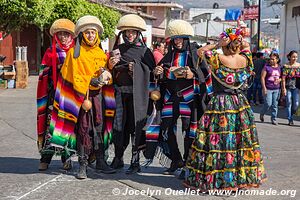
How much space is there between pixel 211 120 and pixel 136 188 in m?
1.16

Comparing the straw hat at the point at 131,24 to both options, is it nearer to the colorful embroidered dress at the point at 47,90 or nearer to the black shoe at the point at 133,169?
the colorful embroidered dress at the point at 47,90

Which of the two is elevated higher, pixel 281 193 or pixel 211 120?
pixel 211 120

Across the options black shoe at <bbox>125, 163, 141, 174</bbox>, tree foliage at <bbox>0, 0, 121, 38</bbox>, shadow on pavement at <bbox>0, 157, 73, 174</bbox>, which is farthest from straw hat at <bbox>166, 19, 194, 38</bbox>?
tree foliage at <bbox>0, 0, 121, 38</bbox>

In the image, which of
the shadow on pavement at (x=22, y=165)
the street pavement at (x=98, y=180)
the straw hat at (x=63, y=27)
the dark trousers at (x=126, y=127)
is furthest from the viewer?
the shadow on pavement at (x=22, y=165)

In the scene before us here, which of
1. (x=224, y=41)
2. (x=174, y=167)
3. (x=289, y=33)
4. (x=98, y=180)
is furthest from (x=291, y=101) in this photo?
(x=98, y=180)

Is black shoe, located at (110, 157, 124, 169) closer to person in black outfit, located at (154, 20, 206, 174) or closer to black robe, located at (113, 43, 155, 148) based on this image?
black robe, located at (113, 43, 155, 148)

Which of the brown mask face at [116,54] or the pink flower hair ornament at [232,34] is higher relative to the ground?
the pink flower hair ornament at [232,34]

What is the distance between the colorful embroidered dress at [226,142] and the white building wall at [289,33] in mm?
12394

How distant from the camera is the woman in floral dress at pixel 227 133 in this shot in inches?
220

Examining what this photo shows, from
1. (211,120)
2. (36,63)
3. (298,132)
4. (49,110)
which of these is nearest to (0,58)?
(36,63)

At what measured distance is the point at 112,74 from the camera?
637cm

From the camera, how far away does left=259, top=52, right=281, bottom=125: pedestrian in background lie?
40.6ft

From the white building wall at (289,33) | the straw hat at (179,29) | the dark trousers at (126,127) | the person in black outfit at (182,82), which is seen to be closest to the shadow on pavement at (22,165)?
the dark trousers at (126,127)

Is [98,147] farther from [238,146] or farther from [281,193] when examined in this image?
[281,193]
